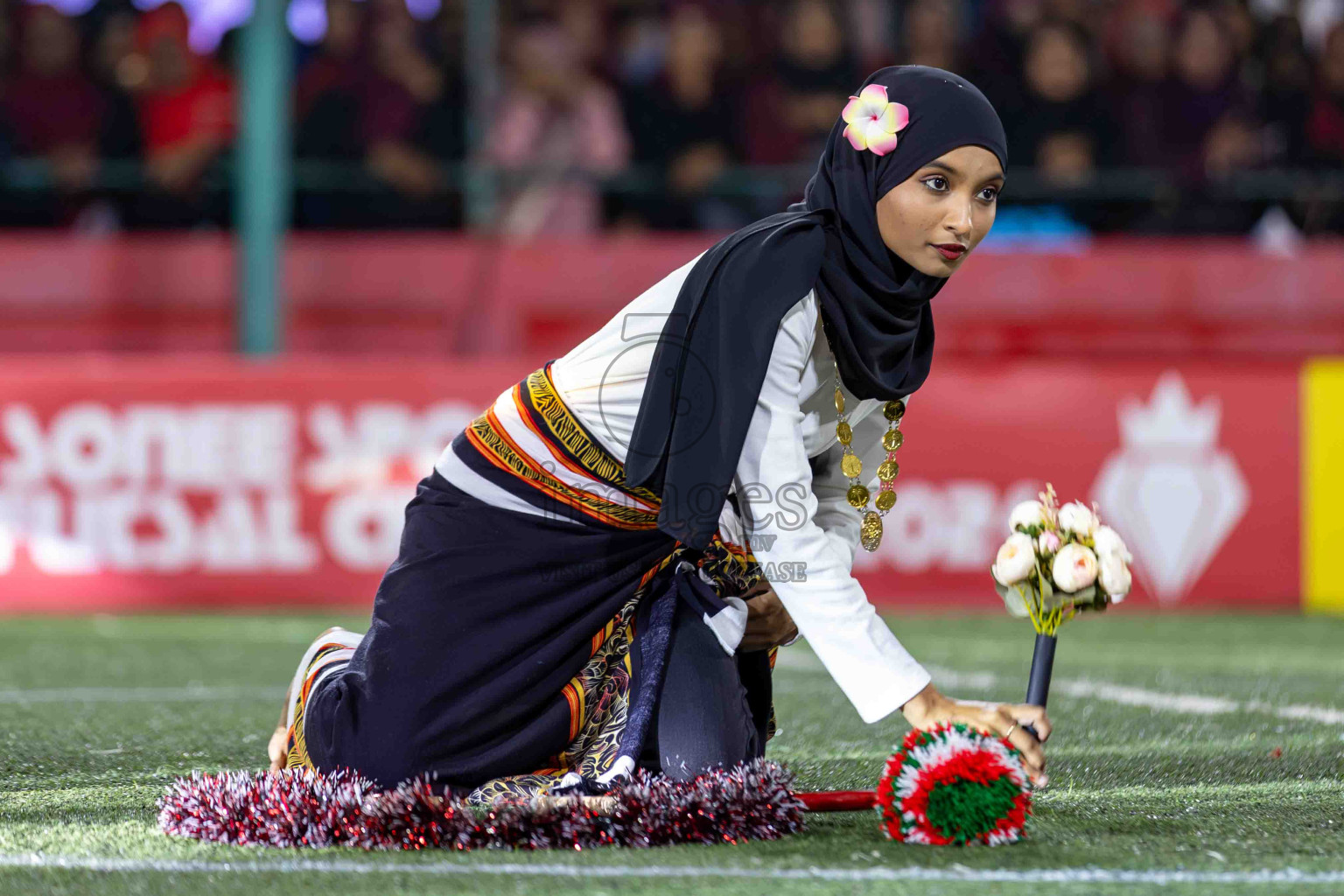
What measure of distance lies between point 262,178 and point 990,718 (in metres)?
6.34

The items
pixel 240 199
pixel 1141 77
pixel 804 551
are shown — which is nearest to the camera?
pixel 804 551

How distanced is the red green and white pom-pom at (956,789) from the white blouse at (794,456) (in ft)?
0.35

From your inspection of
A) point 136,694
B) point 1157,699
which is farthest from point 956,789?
point 136,694

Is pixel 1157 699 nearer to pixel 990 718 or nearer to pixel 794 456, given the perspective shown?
pixel 990 718

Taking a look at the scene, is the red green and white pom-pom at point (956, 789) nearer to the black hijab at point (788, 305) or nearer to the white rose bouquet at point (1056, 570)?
the white rose bouquet at point (1056, 570)

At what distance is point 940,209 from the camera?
9.15 feet

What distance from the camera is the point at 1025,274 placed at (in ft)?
28.2

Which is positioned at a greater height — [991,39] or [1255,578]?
[991,39]

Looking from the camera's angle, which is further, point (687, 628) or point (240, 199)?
point (240, 199)

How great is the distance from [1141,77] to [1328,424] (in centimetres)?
212

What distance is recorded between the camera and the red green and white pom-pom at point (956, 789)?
2.69 metres

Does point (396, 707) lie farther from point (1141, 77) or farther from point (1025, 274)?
point (1141, 77)

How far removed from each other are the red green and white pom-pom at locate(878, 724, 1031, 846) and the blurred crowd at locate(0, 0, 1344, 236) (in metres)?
6.15

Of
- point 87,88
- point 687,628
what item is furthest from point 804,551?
point 87,88
